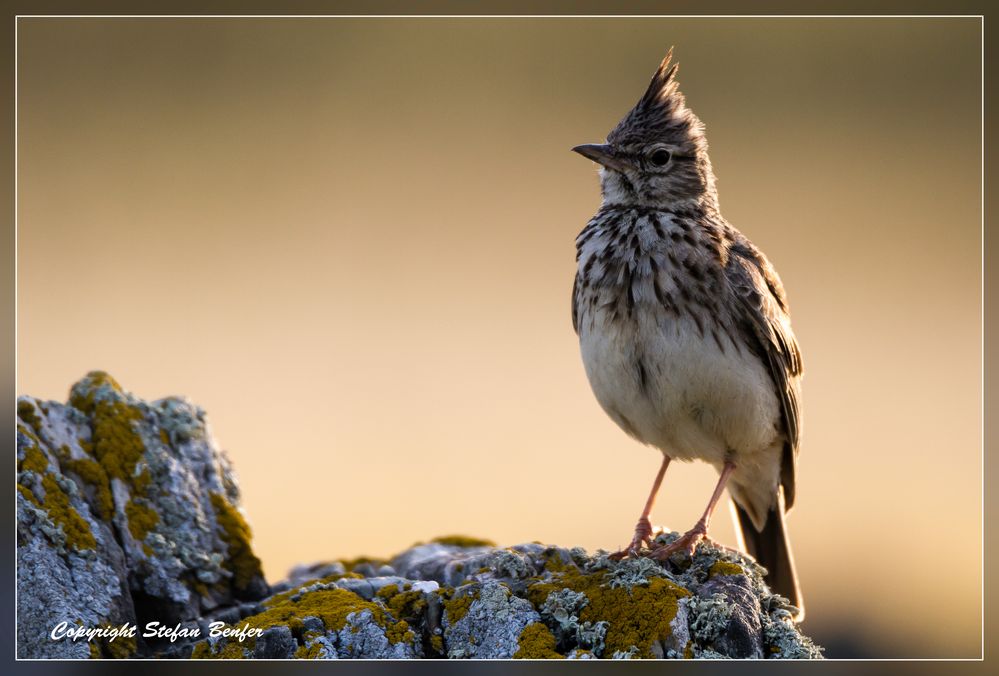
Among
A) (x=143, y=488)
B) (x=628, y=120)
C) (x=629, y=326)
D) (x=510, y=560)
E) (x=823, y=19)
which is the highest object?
(x=823, y=19)

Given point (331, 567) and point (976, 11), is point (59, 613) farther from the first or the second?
point (976, 11)

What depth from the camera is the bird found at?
5969 mm

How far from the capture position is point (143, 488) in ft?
19.7

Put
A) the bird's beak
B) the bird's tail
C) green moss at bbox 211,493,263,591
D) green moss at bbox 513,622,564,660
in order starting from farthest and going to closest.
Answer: the bird's tail < the bird's beak < green moss at bbox 211,493,263,591 < green moss at bbox 513,622,564,660

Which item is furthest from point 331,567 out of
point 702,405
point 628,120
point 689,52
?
point 689,52

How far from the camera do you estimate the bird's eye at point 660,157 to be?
638 centimetres

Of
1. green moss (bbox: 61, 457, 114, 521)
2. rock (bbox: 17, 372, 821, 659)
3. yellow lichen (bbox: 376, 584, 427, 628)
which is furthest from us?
green moss (bbox: 61, 457, 114, 521)

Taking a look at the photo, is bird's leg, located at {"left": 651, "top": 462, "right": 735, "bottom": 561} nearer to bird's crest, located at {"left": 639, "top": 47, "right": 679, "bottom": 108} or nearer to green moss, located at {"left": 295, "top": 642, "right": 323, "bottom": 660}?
green moss, located at {"left": 295, "top": 642, "right": 323, "bottom": 660}

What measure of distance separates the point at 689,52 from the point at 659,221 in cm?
132

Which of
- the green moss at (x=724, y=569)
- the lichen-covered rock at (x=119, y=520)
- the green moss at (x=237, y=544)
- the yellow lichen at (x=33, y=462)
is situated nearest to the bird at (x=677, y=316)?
the green moss at (x=724, y=569)

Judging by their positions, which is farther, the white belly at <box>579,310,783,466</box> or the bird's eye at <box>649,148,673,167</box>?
the bird's eye at <box>649,148,673,167</box>

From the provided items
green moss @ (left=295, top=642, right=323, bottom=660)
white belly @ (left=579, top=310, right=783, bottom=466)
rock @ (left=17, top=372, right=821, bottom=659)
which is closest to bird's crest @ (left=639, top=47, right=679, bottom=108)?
white belly @ (left=579, top=310, right=783, bottom=466)

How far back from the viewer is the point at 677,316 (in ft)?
19.5

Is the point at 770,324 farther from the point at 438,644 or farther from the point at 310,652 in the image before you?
the point at 310,652
